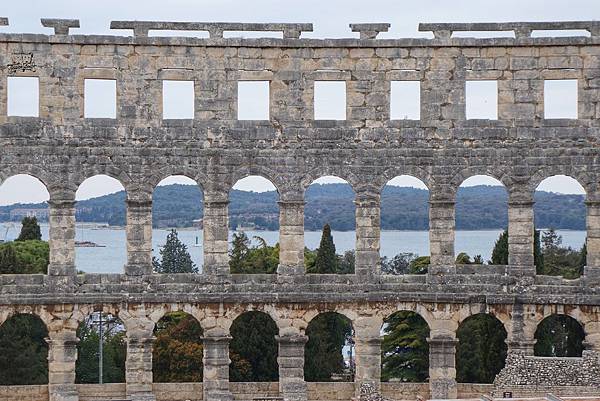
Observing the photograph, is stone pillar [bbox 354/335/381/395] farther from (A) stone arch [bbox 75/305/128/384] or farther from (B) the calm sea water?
(B) the calm sea water

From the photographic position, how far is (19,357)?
53.5 metres

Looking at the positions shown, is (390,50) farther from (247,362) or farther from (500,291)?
(247,362)

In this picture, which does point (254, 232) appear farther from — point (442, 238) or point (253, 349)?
point (442, 238)

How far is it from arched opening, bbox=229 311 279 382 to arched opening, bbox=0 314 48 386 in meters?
7.61

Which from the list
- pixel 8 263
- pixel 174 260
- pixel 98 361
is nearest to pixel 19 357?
pixel 8 263

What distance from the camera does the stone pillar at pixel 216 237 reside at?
1671 inches

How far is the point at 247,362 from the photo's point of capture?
5181cm

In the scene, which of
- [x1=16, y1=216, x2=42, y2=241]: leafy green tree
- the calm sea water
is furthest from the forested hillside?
[x1=16, y1=216, x2=42, y2=241]: leafy green tree

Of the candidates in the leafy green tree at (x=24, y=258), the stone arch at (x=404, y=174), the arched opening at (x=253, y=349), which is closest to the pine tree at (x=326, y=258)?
the arched opening at (x=253, y=349)

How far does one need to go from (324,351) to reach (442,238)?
12.2 m

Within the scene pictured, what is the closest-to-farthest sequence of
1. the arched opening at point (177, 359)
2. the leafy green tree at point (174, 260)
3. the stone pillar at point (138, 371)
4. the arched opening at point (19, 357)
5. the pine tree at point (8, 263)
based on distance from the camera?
the stone pillar at point (138, 371), the arched opening at point (177, 359), the arched opening at point (19, 357), the pine tree at point (8, 263), the leafy green tree at point (174, 260)

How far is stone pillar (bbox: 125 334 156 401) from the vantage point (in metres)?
41.8

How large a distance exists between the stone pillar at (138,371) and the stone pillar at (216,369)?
163 centimetres

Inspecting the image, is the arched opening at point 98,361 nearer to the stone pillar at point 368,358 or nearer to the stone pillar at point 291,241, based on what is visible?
the stone pillar at point 291,241
